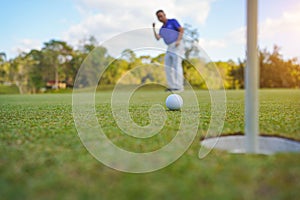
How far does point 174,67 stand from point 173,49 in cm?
74

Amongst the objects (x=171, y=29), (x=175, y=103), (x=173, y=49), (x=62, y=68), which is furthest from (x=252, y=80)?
(x=62, y=68)

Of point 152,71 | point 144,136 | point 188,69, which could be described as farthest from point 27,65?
point 144,136

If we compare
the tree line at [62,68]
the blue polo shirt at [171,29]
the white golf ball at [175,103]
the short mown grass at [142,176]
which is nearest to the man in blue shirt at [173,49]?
the blue polo shirt at [171,29]

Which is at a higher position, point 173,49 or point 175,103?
point 173,49

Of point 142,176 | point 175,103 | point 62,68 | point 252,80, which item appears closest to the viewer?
point 142,176

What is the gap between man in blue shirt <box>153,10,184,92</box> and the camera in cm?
702

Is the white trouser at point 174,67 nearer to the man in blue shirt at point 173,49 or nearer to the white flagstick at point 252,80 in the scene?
the man in blue shirt at point 173,49

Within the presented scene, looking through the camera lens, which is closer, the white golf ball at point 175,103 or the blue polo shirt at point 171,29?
the white golf ball at point 175,103

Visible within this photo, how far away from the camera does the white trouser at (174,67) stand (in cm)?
755

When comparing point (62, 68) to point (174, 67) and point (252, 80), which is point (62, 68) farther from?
point (252, 80)

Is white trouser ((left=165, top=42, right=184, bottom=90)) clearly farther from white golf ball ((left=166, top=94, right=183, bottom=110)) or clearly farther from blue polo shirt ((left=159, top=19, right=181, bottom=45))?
white golf ball ((left=166, top=94, right=183, bottom=110))

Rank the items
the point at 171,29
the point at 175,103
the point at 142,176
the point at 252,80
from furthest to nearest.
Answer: the point at 171,29, the point at 175,103, the point at 252,80, the point at 142,176

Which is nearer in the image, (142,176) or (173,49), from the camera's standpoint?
(142,176)

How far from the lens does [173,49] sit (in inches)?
286
